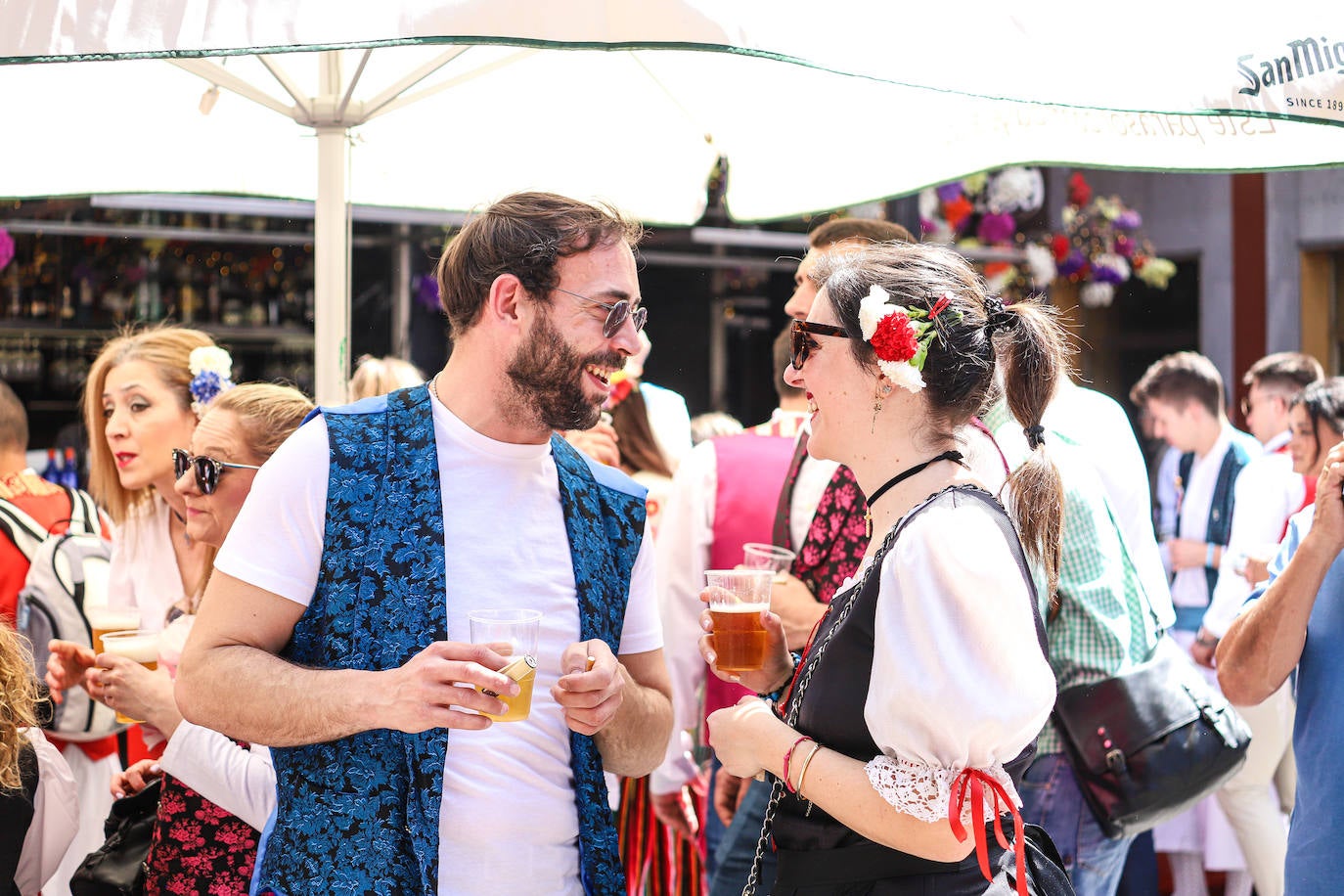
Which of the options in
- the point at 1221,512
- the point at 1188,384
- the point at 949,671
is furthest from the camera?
the point at 1188,384

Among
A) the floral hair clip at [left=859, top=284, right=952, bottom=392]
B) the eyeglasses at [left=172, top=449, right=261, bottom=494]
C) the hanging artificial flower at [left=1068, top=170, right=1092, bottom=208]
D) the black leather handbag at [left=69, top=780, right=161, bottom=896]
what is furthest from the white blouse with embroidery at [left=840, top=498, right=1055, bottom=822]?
the hanging artificial flower at [left=1068, top=170, right=1092, bottom=208]

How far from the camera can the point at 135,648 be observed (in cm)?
290

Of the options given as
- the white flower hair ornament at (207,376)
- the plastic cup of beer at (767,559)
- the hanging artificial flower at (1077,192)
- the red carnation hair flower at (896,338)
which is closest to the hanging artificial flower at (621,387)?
the white flower hair ornament at (207,376)

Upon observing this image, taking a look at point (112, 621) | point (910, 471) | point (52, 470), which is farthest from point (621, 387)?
point (52, 470)

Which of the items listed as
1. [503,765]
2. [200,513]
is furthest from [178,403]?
[503,765]

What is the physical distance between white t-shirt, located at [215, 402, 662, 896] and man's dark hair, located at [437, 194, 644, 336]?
225 mm

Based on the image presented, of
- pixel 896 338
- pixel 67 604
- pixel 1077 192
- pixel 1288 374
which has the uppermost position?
pixel 1077 192

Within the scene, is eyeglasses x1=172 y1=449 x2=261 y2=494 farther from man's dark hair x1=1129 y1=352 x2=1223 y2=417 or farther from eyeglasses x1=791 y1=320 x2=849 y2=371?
man's dark hair x1=1129 y1=352 x2=1223 y2=417

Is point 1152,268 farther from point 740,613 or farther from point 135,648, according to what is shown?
point 135,648

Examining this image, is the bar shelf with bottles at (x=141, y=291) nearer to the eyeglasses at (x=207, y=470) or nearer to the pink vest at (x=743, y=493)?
the pink vest at (x=743, y=493)

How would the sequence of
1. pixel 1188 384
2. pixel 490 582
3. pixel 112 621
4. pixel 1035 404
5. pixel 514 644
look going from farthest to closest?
pixel 1188 384 → pixel 112 621 → pixel 1035 404 → pixel 490 582 → pixel 514 644

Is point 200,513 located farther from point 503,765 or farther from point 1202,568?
point 1202,568

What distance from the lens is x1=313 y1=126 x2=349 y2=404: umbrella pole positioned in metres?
3.66

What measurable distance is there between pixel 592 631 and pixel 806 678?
0.41m
